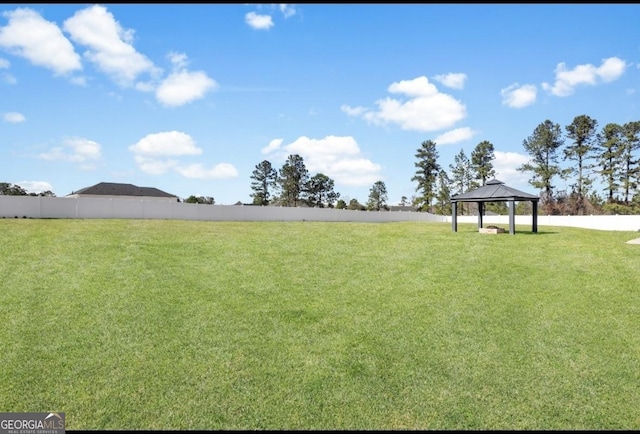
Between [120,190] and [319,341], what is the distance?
50.4m

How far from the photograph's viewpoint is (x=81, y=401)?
5.07 metres

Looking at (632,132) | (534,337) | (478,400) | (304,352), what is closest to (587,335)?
(534,337)

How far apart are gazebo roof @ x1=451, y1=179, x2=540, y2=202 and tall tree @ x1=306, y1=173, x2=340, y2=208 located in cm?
4524

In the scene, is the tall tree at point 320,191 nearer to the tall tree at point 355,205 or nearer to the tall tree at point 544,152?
the tall tree at point 355,205

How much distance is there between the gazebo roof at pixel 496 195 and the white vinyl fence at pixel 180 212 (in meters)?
8.87

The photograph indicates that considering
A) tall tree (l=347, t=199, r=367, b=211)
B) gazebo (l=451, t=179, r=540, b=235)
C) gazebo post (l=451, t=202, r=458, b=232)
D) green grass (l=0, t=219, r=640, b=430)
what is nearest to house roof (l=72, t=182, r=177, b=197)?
tall tree (l=347, t=199, r=367, b=211)

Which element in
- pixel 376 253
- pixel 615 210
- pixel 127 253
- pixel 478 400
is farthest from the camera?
pixel 615 210

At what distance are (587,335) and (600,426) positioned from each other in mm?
2418

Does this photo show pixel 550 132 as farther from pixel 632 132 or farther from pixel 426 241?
pixel 426 241

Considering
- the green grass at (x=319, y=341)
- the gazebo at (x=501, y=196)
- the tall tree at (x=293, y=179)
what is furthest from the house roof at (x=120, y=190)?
the gazebo at (x=501, y=196)

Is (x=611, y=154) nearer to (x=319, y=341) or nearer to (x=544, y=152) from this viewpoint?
(x=544, y=152)

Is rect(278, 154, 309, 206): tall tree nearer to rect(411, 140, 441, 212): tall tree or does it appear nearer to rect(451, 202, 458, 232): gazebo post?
rect(411, 140, 441, 212): tall tree

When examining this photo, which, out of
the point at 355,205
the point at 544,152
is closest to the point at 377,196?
the point at 355,205

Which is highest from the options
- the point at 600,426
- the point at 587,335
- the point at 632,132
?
the point at 632,132
